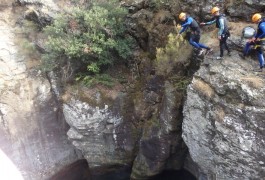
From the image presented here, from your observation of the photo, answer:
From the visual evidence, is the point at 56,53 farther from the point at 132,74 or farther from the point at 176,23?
the point at 176,23

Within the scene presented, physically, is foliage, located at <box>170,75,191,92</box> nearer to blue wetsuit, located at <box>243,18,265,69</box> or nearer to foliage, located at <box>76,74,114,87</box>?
blue wetsuit, located at <box>243,18,265,69</box>

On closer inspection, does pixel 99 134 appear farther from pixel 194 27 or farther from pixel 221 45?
pixel 221 45

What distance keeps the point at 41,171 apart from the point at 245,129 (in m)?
10.6

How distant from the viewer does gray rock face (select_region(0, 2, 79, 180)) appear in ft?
51.3

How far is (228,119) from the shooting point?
10703mm

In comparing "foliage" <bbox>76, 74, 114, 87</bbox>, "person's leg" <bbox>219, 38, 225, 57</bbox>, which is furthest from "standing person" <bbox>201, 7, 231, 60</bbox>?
"foliage" <bbox>76, 74, 114, 87</bbox>

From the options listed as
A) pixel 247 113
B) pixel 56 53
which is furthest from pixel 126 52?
pixel 247 113

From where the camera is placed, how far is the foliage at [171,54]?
42.9ft

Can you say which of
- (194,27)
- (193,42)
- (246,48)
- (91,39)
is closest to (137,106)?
(91,39)

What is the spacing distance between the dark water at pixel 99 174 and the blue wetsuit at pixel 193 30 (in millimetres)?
6662

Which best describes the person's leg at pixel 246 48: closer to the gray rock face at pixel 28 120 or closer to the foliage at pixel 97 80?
the foliage at pixel 97 80

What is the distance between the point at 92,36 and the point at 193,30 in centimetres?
467

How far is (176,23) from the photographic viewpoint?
14438mm

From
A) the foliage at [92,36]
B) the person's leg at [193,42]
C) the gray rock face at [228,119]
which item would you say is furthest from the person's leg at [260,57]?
the foliage at [92,36]
